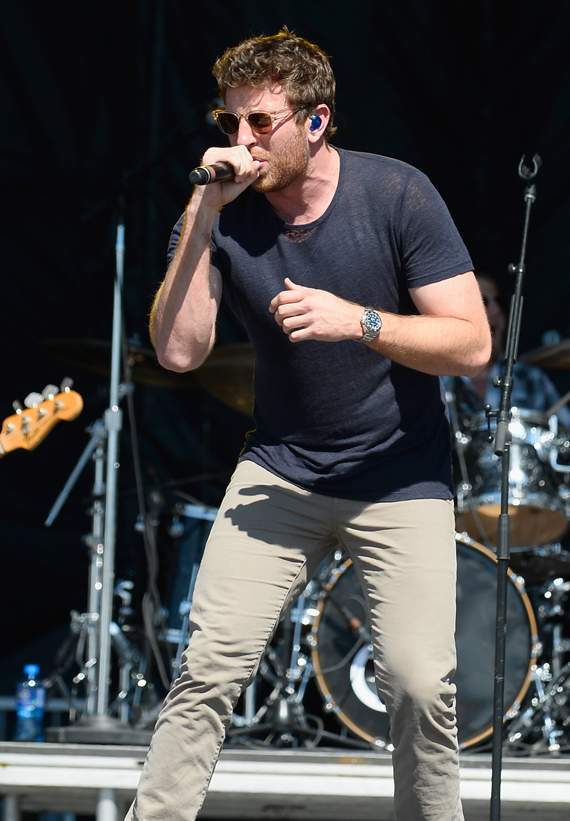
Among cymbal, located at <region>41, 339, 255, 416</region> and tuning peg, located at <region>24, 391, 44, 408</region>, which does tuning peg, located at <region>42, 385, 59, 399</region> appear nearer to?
tuning peg, located at <region>24, 391, 44, 408</region>

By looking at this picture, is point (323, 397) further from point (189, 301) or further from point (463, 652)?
point (463, 652)

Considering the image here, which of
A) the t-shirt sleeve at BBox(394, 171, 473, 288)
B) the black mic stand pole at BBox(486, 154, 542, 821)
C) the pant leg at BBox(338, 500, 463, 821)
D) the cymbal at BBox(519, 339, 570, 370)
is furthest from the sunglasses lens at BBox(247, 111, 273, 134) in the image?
the cymbal at BBox(519, 339, 570, 370)

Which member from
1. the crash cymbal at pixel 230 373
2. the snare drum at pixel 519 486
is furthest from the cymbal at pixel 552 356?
the crash cymbal at pixel 230 373

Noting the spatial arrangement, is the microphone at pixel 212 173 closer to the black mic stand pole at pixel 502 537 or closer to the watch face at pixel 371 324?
the watch face at pixel 371 324

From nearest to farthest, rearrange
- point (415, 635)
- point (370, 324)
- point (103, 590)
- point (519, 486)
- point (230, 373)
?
point (370, 324), point (415, 635), point (103, 590), point (519, 486), point (230, 373)

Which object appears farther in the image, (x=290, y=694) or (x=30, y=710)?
(x=30, y=710)

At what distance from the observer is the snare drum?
4676 millimetres

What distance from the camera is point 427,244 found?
2.54 m

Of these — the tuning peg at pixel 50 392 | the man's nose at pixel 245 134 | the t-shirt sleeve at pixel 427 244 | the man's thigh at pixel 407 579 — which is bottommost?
the man's thigh at pixel 407 579

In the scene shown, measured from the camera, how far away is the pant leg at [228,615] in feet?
7.57

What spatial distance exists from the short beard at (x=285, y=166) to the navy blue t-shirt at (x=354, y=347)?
0.13 m

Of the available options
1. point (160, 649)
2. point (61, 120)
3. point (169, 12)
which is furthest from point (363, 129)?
point (160, 649)

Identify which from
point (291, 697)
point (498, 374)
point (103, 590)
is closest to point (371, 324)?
point (103, 590)

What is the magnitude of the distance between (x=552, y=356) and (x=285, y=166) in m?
2.64
